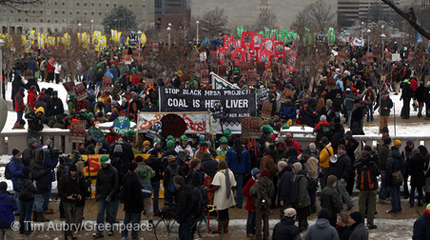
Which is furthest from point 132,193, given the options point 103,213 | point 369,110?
point 369,110

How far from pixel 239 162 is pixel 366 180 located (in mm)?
2413

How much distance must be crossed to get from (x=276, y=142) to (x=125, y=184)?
3.74 metres

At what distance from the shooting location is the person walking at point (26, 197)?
35.4 feet

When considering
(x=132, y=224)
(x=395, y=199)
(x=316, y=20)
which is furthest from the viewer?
(x=316, y=20)

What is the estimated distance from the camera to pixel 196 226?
34.3ft

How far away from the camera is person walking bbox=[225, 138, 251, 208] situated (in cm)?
1251

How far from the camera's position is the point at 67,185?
1056 cm

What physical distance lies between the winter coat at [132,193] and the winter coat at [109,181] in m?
0.31

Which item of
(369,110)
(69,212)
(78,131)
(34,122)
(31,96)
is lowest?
(69,212)

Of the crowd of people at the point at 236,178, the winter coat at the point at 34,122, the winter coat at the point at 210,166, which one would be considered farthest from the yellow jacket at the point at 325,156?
the winter coat at the point at 34,122

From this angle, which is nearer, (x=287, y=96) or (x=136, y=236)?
(x=136, y=236)

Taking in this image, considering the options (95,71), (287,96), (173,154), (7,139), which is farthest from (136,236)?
(95,71)

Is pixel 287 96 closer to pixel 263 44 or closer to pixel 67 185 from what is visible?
pixel 67 185

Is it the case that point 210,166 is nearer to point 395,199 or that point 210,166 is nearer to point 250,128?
point 250,128
